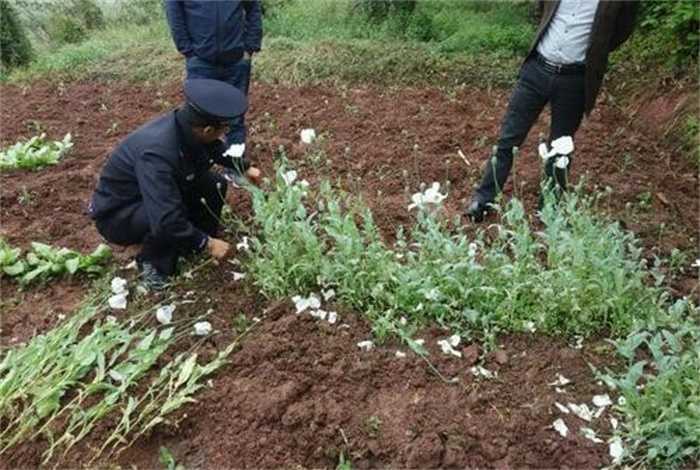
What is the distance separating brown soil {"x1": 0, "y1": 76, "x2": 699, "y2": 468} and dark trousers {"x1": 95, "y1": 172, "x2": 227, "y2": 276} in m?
0.24

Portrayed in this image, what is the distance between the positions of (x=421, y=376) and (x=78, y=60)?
6492 millimetres

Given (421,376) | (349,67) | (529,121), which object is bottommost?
(349,67)

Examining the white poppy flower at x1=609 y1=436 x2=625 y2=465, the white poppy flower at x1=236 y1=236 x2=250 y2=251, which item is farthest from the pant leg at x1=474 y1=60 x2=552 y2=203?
the white poppy flower at x1=609 y1=436 x2=625 y2=465

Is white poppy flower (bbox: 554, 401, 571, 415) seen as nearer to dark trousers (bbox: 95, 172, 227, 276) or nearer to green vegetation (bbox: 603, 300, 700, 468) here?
green vegetation (bbox: 603, 300, 700, 468)

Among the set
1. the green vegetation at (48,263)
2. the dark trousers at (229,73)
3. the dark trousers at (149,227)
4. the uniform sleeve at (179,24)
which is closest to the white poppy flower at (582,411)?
the dark trousers at (149,227)

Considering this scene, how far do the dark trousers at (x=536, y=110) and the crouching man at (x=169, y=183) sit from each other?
149 centimetres

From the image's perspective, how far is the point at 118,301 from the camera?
10.5 ft

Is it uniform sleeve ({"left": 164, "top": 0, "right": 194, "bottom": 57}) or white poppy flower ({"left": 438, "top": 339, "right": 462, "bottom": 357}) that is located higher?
uniform sleeve ({"left": 164, "top": 0, "right": 194, "bottom": 57})

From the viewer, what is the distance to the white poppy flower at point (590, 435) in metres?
2.52

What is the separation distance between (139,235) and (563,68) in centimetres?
240

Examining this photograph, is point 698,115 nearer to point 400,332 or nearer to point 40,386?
point 400,332

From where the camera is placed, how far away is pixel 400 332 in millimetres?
2883

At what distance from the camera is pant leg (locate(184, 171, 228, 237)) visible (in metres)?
3.48

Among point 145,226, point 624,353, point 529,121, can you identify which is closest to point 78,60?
point 145,226
